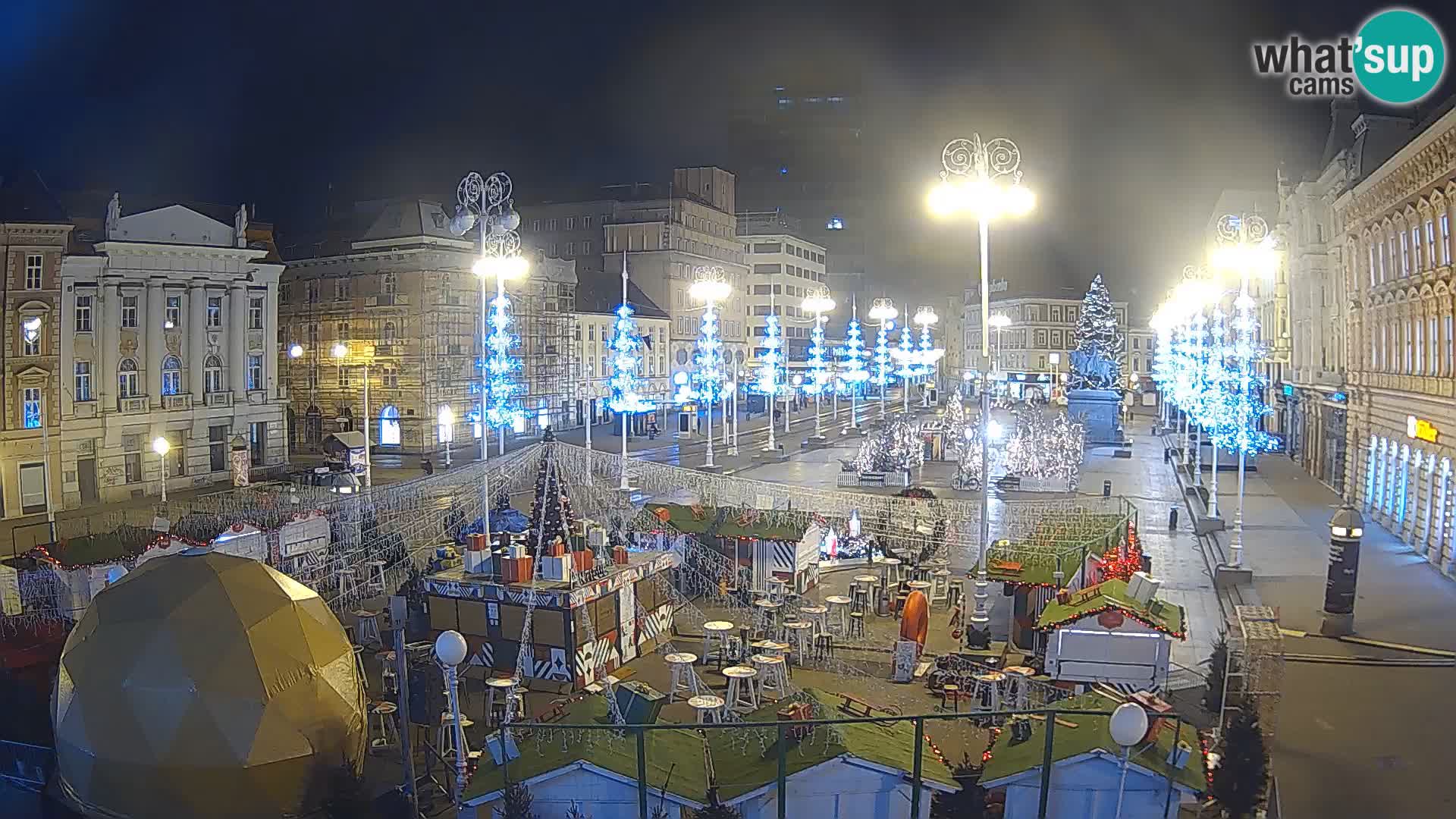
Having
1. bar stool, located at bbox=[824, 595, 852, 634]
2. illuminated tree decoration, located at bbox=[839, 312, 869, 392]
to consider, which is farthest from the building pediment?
illuminated tree decoration, located at bbox=[839, 312, 869, 392]

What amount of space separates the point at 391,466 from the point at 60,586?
96.1ft

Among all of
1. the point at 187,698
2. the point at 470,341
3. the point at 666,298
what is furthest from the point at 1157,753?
the point at 666,298

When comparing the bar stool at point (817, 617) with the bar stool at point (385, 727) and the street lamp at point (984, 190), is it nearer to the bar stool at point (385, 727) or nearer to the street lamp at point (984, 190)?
the street lamp at point (984, 190)

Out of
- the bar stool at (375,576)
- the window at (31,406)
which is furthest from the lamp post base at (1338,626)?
the window at (31,406)

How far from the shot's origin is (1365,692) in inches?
675

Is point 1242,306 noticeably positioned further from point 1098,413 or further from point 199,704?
point 199,704

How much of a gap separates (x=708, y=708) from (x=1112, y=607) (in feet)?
21.3

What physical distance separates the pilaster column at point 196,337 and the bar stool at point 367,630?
28237mm

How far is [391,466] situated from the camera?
48.1 m

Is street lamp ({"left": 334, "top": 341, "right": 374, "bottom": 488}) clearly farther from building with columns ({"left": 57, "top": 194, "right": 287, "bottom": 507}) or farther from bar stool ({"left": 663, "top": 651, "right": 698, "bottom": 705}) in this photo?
bar stool ({"left": 663, "top": 651, "right": 698, "bottom": 705})

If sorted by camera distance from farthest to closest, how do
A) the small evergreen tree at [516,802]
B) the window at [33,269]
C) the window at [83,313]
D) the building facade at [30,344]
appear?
the window at [83,313] → the window at [33,269] → the building facade at [30,344] → the small evergreen tree at [516,802]

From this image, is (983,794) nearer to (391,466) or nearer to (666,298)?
(391,466)

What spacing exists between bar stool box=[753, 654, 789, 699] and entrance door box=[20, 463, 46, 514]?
28775 millimetres

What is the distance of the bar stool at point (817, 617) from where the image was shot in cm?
1961
